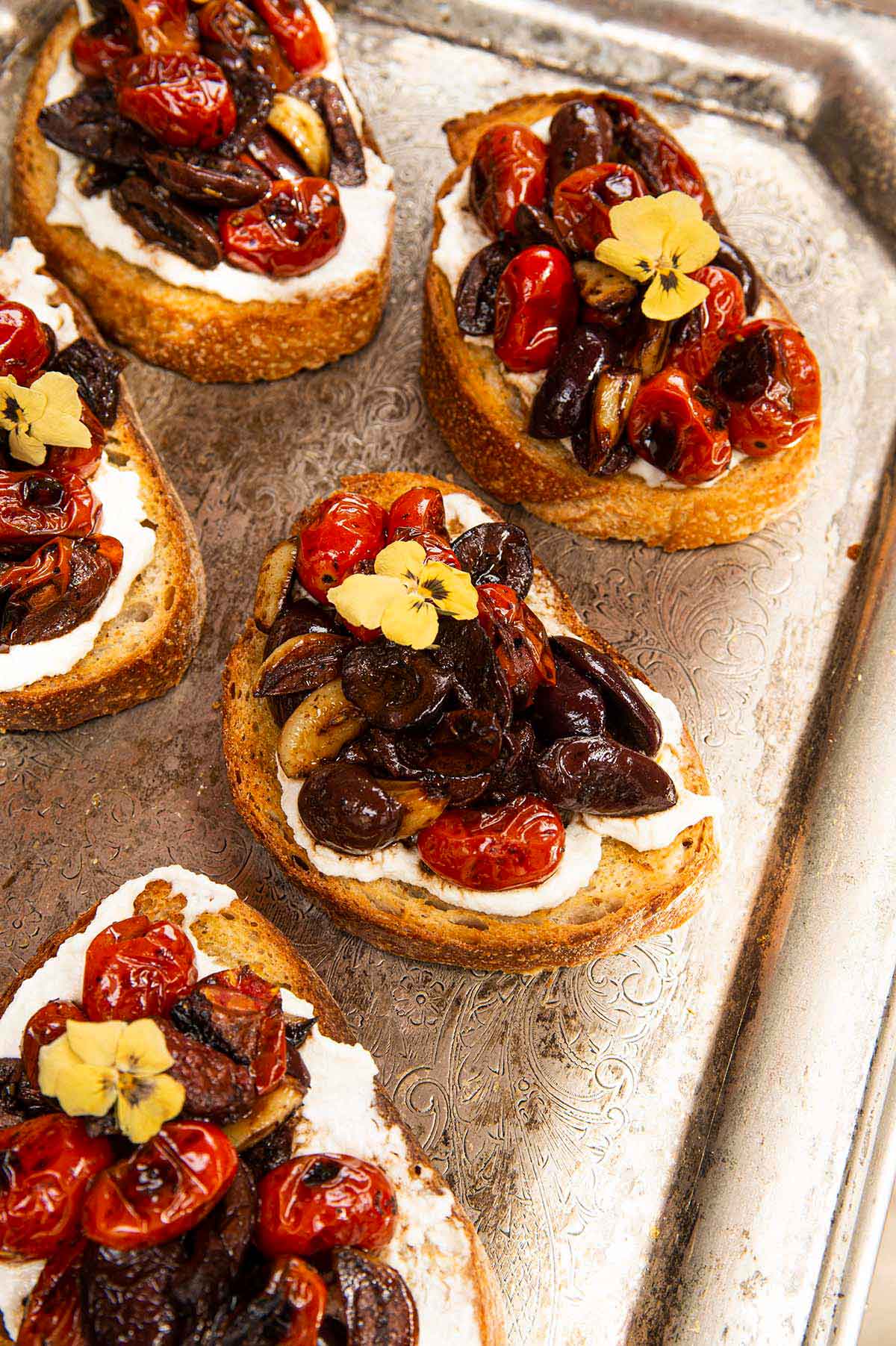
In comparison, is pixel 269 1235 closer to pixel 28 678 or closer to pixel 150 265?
pixel 28 678

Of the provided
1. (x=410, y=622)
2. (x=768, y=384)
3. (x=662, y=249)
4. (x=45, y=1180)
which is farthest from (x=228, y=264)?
(x=45, y=1180)

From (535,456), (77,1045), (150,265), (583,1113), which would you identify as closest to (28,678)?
(77,1045)

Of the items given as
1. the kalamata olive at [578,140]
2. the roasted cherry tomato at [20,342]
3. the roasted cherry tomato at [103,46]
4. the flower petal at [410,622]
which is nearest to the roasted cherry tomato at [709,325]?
the kalamata olive at [578,140]

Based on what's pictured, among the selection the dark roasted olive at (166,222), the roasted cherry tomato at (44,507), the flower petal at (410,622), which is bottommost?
the roasted cherry tomato at (44,507)

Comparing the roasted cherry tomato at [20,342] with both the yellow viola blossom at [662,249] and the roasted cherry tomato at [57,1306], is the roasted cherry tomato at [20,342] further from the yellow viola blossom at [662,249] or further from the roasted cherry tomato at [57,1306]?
the roasted cherry tomato at [57,1306]

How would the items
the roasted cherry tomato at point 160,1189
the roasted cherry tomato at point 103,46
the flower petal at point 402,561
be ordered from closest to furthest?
the roasted cherry tomato at point 160,1189, the flower petal at point 402,561, the roasted cherry tomato at point 103,46

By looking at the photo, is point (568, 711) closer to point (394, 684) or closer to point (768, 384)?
point (394, 684)
